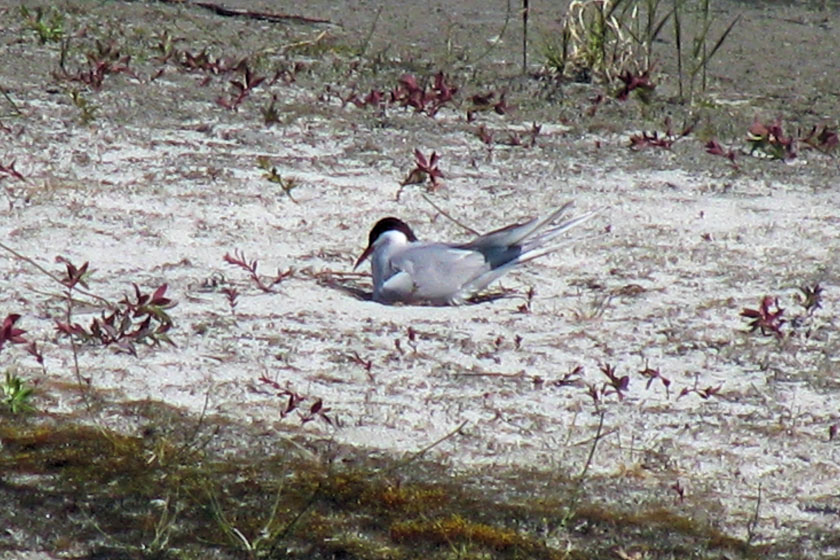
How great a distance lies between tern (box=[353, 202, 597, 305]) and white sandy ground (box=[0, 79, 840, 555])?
87 mm

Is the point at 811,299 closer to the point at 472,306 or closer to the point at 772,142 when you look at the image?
the point at 472,306

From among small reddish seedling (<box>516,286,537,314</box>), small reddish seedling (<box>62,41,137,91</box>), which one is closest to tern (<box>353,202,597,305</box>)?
small reddish seedling (<box>516,286,537,314</box>)

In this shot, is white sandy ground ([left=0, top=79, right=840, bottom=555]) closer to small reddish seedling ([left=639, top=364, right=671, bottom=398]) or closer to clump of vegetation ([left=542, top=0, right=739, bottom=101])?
small reddish seedling ([left=639, top=364, right=671, bottom=398])

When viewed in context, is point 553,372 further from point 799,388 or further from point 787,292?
point 787,292

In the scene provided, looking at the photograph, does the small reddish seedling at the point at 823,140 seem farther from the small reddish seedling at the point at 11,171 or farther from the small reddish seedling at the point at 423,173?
the small reddish seedling at the point at 11,171

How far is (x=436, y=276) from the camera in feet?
15.2

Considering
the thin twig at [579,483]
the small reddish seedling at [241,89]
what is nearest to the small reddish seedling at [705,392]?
the thin twig at [579,483]

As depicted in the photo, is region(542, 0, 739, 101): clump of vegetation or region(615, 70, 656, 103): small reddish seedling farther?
region(542, 0, 739, 101): clump of vegetation

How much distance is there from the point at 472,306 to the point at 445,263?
15cm

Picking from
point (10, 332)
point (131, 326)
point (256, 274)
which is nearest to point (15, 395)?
point (10, 332)

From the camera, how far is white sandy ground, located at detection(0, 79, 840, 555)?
3.49 meters

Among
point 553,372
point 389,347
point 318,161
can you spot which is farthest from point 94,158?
point 553,372

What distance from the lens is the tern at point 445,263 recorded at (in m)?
4.62

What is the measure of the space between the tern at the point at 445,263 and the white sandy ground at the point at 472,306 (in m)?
0.09
